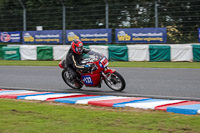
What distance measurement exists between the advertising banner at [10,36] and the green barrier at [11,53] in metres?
2.65

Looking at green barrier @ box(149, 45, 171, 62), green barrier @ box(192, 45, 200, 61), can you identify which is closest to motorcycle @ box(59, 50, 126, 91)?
green barrier @ box(192, 45, 200, 61)

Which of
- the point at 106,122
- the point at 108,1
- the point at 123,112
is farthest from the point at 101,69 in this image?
the point at 108,1

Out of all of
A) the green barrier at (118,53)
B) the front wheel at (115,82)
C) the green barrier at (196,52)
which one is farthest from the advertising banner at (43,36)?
the front wheel at (115,82)

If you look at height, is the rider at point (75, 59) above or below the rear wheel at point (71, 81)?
above

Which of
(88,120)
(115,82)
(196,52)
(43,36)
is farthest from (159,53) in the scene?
(88,120)

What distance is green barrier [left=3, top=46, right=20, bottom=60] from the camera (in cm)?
2450

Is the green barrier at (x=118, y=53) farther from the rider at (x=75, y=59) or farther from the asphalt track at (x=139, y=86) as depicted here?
the rider at (x=75, y=59)

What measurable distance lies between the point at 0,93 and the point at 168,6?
15258 millimetres

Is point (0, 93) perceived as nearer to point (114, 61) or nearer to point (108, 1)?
point (114, 61)

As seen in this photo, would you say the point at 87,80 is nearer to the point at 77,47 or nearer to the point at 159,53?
the point at 77,47

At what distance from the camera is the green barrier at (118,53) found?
2165 cm

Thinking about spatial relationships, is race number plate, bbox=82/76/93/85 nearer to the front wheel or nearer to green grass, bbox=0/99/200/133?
the front wheel

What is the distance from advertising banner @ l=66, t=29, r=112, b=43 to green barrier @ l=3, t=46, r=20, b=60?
3.81 m

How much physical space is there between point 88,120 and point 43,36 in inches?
842
